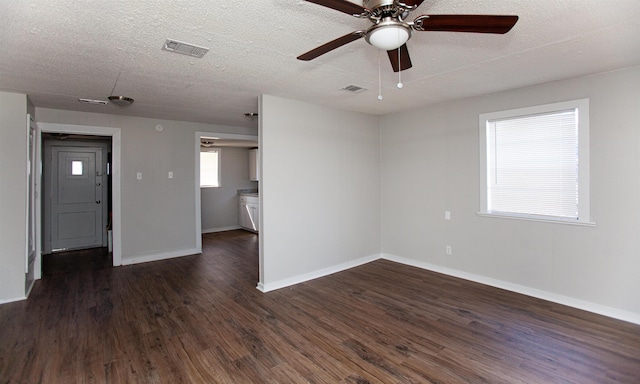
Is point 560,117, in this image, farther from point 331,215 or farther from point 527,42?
point 331,215

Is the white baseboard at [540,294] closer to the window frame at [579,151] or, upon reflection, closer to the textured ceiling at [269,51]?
the window frame at [579,151]

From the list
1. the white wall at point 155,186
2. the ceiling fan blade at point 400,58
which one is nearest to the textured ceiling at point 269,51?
the ceiling fan blade at point 400,58

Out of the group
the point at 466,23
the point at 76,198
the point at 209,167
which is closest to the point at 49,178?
the point at 76,198

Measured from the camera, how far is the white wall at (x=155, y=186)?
5.17m

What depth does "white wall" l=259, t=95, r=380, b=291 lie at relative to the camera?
157 inches

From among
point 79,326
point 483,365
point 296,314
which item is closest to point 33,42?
point 79,326

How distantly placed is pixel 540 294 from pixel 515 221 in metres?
0.84

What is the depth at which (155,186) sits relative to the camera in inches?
214

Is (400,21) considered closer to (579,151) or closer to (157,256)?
(579,151)

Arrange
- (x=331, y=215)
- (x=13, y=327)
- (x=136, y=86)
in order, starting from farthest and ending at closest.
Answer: (x=331, y=215) < (x=136, y=86) < (x=13, y=327)

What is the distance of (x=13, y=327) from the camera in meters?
2.99

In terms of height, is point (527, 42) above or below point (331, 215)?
above

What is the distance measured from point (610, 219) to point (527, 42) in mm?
2013

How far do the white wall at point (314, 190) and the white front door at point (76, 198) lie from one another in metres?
4.62
